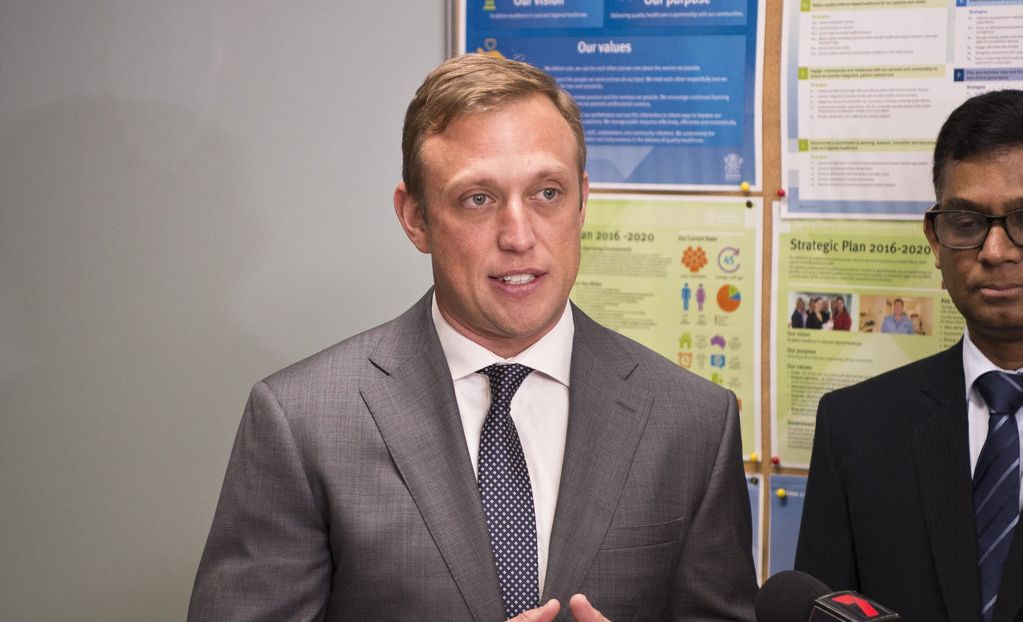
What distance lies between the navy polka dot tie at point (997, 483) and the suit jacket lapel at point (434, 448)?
2.57 ft

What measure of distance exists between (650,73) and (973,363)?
936mm

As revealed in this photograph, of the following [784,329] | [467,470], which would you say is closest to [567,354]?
[467,470]

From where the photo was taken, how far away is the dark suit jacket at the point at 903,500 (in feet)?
5.29

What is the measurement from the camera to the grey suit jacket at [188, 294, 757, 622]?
1497 millimetres

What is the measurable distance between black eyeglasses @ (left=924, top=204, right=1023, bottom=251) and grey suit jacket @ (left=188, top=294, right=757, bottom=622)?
18.7 inches

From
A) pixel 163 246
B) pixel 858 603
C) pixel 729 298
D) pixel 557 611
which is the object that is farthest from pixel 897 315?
pixel 163 246

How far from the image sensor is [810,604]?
3.54ft

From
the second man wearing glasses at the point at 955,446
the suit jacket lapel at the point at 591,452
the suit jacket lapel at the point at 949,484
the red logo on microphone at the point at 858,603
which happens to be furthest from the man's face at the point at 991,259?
the red logo on microphone at the point at 858,603

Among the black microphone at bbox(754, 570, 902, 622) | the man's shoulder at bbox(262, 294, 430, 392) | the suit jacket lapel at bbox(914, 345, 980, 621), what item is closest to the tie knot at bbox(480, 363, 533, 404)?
the man's shoulder at bbox(262, 294, 430, 392)

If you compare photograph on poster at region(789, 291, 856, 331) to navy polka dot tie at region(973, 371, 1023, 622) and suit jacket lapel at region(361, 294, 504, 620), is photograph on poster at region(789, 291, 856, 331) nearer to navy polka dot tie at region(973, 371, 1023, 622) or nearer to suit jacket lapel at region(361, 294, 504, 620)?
navy polka dot tie at region(973, 371, 1023, 622)

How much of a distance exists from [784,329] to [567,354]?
Result: 2.30 ft

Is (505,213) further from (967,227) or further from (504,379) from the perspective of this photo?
(967,227)

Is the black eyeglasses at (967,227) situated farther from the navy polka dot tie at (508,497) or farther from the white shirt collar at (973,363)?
the navy polka dot tie at (508,497)

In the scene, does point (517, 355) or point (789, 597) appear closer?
point (789, 597)
